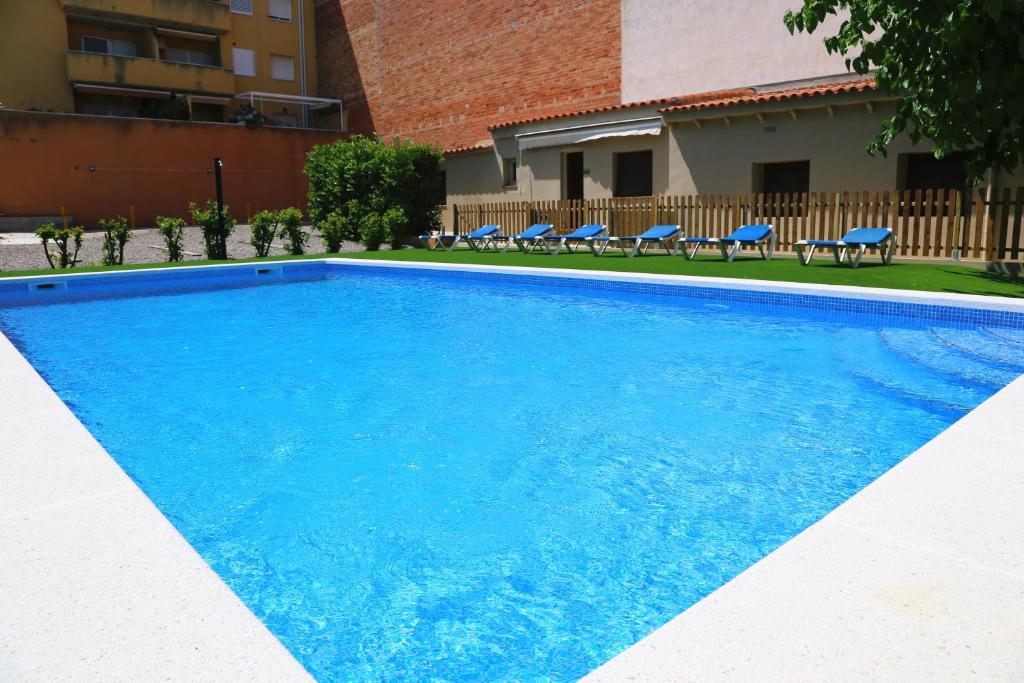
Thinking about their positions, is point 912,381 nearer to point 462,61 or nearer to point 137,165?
point 462,61

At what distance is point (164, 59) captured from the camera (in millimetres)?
32188

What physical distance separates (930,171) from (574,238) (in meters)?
7.18

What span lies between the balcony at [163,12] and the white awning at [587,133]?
61.6ft

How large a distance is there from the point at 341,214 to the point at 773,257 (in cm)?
1233

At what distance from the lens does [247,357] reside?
777cm

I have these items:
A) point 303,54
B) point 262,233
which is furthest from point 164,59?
point 262,233

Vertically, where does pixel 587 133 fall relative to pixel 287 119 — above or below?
below

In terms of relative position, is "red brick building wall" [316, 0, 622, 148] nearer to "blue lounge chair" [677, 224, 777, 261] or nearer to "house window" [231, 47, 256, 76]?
"house window" [231, 47, 256, 76]

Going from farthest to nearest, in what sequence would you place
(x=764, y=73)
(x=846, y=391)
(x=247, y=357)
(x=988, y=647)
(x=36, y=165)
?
(x=36, y=165), (x=764, y=73), (x=247, y=357), (x=846, y=391), (x=988, y=647)

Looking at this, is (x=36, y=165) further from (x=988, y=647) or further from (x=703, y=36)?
(x=988, y=647)

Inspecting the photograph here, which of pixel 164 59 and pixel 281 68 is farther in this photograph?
pixel 281 68

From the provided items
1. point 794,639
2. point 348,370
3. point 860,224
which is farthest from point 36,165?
point 794,639

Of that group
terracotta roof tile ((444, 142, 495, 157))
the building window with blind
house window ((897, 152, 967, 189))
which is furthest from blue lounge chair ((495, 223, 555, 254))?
house window ((897, 152, 967, 189))

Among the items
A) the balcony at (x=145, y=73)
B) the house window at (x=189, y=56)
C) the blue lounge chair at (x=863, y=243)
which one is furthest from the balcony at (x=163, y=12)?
the blue lounge chair at (x=863, y=243)
